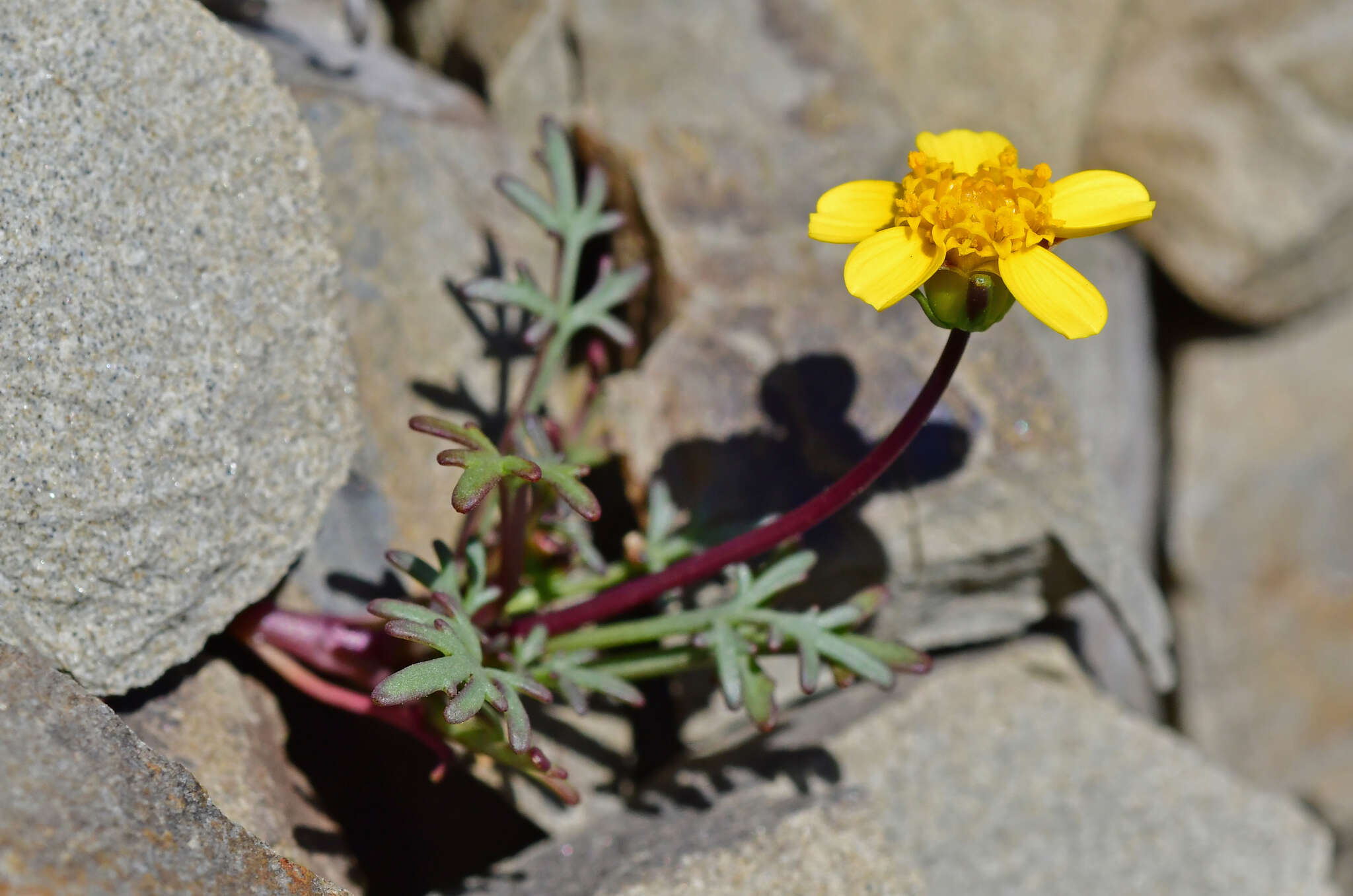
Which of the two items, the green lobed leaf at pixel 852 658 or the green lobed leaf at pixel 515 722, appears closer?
the green lobed leaf at pixel 515 722

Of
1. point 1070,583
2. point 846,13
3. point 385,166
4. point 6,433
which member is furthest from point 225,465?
point 846,13

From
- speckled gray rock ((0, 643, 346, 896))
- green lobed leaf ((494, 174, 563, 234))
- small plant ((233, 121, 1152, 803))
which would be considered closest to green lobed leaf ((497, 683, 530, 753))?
small plant ((233, 121, 1152, 803))

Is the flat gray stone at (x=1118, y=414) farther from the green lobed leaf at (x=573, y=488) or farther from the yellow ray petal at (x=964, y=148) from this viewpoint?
the green lobed leaf at (x=573, y=488)

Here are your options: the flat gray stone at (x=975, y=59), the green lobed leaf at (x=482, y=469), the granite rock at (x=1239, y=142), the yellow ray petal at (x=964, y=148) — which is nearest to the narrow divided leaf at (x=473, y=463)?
the green lobed leaf at (x=482, y=469)

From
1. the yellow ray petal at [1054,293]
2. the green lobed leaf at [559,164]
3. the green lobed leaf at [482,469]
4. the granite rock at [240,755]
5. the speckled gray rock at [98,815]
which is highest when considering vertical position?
the yellow ray petal at [1054,293]

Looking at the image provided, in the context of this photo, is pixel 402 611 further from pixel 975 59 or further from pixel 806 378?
pixel 975 59

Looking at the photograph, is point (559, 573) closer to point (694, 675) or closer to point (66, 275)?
point (694, 675)

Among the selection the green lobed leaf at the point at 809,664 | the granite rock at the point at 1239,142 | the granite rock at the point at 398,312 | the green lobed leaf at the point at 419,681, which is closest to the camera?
the green lobed leaf at the point at 419,681

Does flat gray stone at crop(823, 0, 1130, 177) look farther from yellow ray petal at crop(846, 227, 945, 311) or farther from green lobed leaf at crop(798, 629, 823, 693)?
green lobed leaf at crop(798, 629, 823, 693)
